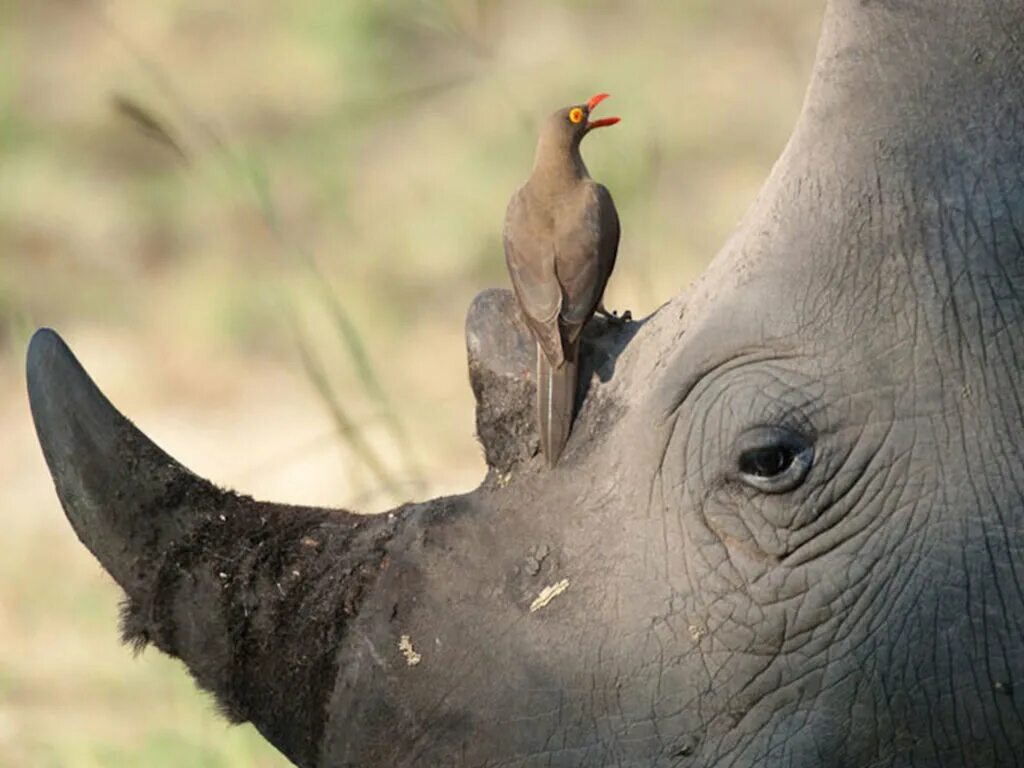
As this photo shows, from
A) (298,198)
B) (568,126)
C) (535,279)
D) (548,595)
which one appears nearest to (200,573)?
(548,595)

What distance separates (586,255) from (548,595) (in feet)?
2.03

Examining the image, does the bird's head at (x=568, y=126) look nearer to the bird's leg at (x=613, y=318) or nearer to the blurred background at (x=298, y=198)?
the bird's leg at (x=613, y=318)

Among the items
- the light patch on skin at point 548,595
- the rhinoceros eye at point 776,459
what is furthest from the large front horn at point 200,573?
the rhinoceros eye at point 776,459

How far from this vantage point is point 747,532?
422cm

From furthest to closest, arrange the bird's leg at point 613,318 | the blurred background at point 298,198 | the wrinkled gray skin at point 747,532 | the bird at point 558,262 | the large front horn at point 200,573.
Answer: the blurred background at point 298,198 → the bird's leg at point 613,318 → the bird at point 558,262 → the large front horn at point 200,573 → the wrinkled gray skin at point 747,532

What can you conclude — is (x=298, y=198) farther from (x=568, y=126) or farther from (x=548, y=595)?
(x=548, y=595)

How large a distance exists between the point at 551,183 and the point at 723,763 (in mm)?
1120

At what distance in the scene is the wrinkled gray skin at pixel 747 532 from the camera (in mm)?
4148

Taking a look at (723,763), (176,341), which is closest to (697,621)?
(723,763)

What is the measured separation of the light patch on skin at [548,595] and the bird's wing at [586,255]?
435mm

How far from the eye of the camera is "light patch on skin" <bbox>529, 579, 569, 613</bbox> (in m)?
4.27

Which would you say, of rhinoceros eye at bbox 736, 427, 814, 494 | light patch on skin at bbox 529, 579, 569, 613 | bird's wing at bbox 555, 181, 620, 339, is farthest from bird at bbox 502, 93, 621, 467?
rhinoceros eye at bbox 736, 427, 814, 494

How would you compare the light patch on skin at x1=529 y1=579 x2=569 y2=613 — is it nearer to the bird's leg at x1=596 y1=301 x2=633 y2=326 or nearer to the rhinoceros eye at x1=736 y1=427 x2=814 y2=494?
the rhinoceros eye at x1=736 y1=427 x2=814 y2=494

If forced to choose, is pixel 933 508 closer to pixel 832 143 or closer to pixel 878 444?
pixel 878 444
